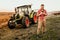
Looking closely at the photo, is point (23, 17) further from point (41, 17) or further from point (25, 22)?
point (41, 17)

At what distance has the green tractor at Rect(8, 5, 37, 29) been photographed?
663cm

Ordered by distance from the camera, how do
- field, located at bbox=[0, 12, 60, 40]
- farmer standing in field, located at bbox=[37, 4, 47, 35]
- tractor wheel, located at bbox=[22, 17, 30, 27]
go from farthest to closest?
tractor wheel, located at bbox=[22, 17, 30, 27] < farmer standing in field, located at bbox=[37, 4, 47, 35] < field, located at bbox=[0, 12, 60, 40]

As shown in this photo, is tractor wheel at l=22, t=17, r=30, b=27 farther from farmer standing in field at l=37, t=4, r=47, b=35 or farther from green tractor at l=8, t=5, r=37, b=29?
farmer standing in field at l=37, t=4, r=47, b=35

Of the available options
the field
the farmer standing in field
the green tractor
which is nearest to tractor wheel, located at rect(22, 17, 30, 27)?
the green tractor

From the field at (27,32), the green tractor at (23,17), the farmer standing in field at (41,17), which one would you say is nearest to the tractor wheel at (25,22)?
the green tractor at (23,17)

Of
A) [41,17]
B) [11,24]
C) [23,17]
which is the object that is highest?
[41,17]

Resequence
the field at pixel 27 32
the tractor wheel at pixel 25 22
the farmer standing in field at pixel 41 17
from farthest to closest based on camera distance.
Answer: the tractor wheel at pixel 25 22
the farmer standing in field at pixel 41 17
the field at pixel 27 32

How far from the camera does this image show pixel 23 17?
6.68 metres

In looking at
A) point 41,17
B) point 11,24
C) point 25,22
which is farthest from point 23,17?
point 41,17

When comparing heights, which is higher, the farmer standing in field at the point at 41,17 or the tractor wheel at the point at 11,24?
the farmer standing in field at the point at 41,17

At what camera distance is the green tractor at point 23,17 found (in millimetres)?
6631

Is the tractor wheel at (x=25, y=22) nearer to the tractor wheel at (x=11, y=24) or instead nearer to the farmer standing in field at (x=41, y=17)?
the tractor wheel at (x=11, y=24)

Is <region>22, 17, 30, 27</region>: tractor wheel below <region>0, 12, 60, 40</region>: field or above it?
above

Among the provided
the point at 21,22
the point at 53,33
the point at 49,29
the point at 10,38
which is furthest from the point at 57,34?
the point at 21,22
